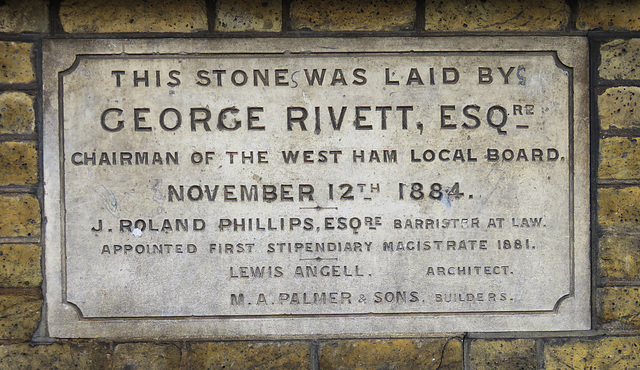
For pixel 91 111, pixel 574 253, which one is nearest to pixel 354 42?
pixel 91 111

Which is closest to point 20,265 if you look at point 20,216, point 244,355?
point 20,216

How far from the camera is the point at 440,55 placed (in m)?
1.97

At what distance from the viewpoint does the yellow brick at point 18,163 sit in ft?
6.35

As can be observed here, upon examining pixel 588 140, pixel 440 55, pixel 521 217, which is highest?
pixel 440 55

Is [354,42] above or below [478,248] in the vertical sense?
above

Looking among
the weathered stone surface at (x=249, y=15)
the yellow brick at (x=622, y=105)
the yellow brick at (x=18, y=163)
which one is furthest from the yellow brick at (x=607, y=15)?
the yellow brick at (x=18, y=163)

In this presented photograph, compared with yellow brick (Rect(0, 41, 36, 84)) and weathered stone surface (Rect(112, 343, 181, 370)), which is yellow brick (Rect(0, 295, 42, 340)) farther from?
yellow brick (Rect(0, 41, 36, 84))

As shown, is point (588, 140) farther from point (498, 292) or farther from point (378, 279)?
point (378, 279)

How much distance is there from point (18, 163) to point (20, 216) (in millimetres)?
187

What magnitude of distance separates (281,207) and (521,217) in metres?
0.86

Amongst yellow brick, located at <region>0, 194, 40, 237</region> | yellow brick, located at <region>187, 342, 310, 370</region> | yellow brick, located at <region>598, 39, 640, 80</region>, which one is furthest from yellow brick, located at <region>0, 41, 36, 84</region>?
yellow brick, located at <region>598, 39, 640, 80</region>

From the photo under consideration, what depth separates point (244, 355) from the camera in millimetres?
1981

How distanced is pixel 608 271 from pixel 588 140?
48 centimetres

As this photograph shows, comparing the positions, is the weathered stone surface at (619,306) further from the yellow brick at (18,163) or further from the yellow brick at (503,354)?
the yellow brick at (18,163)
